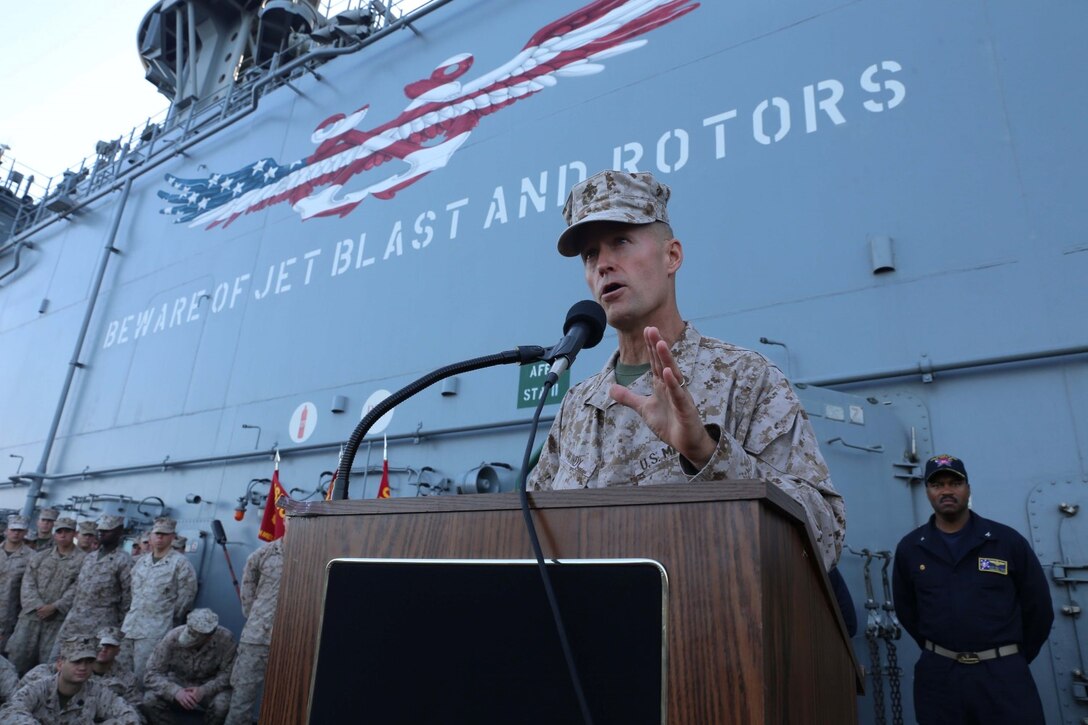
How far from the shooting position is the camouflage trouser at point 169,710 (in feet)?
13.3

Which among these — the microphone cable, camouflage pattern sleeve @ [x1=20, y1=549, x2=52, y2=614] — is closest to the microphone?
the microphone cable

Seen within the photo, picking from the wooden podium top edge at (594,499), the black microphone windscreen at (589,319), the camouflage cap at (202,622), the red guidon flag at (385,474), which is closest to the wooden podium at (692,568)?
the wooden podium top edge at (594,499)

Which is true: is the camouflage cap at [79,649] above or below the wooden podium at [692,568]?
below

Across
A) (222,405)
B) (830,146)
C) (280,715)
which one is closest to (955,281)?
(830,146)

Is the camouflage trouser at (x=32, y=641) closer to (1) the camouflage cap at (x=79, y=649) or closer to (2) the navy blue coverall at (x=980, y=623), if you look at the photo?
(1) the camouflage cap at (x=79, y=649)

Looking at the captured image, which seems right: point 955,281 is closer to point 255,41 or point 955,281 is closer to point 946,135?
point 946,135

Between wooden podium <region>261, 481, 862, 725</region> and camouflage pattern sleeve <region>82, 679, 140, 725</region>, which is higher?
wooden podium <region>261, 481, 862, 725</region>

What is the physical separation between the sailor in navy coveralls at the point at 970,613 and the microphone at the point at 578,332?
179cm

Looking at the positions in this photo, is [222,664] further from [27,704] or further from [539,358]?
[539,358]

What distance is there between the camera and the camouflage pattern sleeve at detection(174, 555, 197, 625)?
4801 millimetres

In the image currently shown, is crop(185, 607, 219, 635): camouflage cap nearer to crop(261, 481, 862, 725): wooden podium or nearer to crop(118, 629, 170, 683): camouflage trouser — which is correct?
crop(118, 629, 170, 683): camouflage trouser

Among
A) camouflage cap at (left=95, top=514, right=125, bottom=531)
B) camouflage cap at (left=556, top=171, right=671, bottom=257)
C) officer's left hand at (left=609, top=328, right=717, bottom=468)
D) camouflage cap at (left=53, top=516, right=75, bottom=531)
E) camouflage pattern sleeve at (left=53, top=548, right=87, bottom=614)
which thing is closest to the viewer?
officer's left hand at (left=609, top=328, right=717, bottom=468)

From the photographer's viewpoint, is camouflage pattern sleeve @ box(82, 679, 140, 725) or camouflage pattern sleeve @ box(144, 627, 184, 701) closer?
camouflage pattern sleeve @ box(82, 679, 140, 725)

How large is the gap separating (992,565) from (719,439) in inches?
74.1
